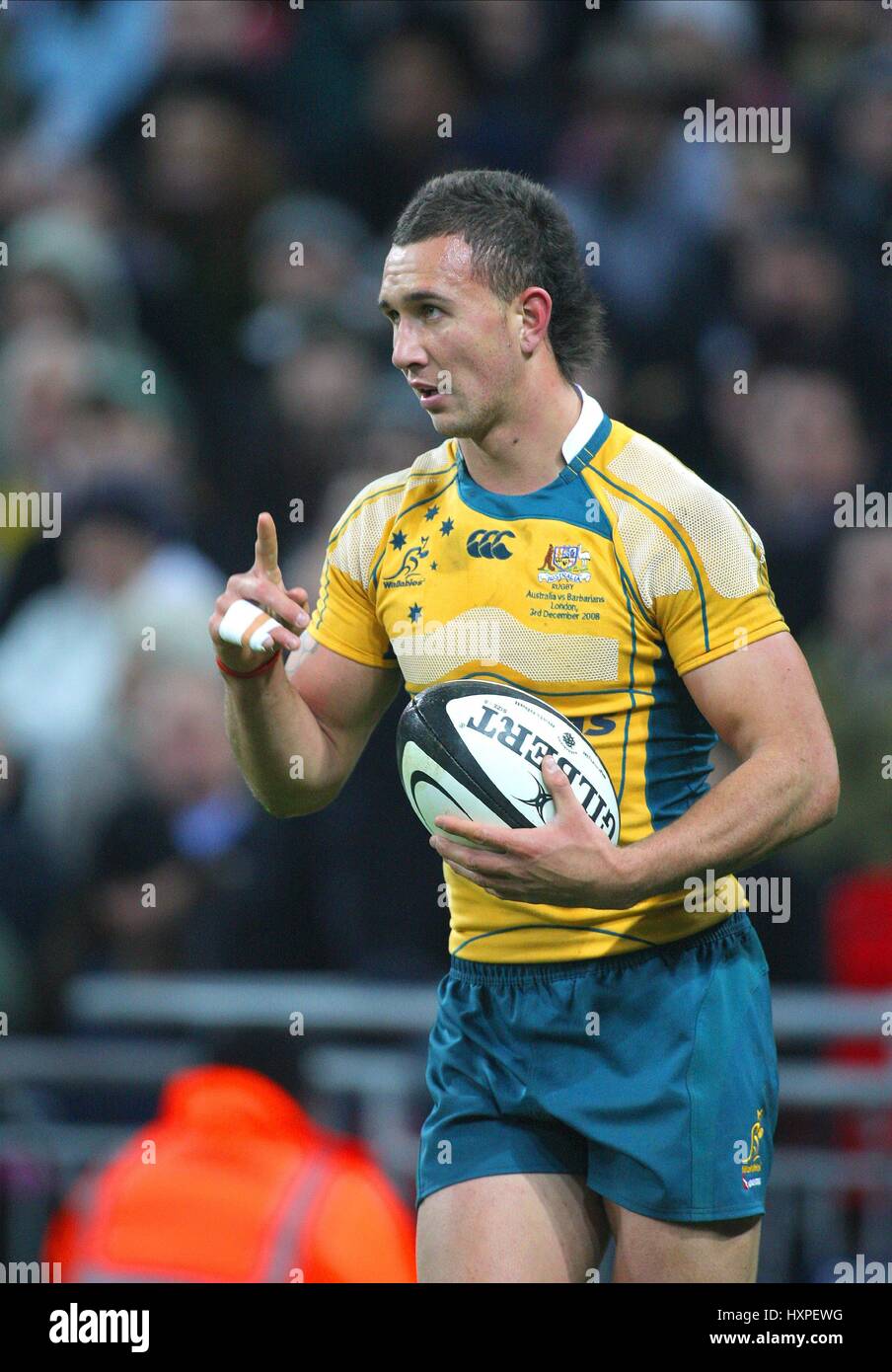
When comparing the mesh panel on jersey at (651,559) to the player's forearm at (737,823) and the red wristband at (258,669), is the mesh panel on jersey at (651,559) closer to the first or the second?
the player's forearm at (737,823)

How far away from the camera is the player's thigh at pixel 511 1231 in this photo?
3562 millimetres

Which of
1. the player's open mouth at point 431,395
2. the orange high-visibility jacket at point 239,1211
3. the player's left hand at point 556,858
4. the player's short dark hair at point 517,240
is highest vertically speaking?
the player's short dark hair at point 517,240

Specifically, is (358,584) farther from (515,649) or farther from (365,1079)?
(365,1079)

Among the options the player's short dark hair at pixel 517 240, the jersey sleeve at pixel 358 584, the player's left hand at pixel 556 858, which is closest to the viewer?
the player's left hand at pixel 556 858

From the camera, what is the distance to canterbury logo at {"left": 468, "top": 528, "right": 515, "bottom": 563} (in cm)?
377

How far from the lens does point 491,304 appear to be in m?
3.79

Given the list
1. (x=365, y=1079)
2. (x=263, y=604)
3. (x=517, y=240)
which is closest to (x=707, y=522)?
(x=517, y=240)

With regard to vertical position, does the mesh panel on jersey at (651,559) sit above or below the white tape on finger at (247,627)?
above

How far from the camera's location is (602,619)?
367 centimetres

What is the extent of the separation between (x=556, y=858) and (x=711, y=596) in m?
0.58

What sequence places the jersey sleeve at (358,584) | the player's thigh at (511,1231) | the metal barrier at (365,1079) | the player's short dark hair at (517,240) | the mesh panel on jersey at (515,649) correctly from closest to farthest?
1. the player's thigh at (511,1231)
2. the mesh panel on jersey at (515,649)
3. the player's short dark hair at (517,240)
4. the jersey sleeve at (358,584)
5. the metal barrier at (365,1079)

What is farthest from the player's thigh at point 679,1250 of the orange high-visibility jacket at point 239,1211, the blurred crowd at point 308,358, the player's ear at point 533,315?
the blurred crowd at point 308,358

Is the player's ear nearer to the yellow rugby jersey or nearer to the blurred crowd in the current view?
the yellow rugby jersey
